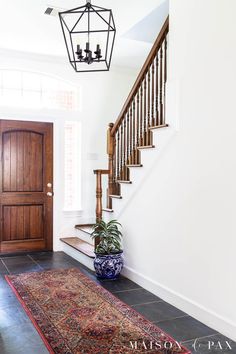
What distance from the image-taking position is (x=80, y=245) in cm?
550

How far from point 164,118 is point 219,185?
1.16 metres

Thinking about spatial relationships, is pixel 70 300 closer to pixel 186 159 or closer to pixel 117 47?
pixel 186 159

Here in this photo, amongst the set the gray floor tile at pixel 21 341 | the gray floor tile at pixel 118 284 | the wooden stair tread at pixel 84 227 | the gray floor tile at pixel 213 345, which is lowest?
the gray floor tile at pixel 213 345

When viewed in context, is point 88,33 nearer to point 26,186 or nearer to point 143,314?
point 143,314

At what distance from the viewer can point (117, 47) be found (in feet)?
17.8

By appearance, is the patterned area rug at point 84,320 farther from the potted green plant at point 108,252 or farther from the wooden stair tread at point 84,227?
the wooden stair tread at point 84,227

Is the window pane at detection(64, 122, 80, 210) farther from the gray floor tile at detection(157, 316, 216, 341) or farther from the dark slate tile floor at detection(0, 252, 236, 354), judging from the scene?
the gray floor tile at detection(157, 316, 216, 341)

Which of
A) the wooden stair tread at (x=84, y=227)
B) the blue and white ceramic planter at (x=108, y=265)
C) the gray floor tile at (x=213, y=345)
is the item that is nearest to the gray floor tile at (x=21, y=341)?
the gray floor tile at (x=213, y=345)

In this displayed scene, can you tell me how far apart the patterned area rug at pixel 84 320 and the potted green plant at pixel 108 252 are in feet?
0.73

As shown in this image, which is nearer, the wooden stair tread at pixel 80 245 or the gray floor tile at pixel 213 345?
the gray floor tile at pixel 213 345

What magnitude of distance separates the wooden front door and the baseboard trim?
2157 mm

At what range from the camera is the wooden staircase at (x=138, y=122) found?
3883mm

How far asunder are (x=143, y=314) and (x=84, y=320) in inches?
22.0

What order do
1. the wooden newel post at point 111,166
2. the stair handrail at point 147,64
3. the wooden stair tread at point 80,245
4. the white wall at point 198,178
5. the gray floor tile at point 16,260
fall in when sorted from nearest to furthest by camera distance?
the white wall at point 198,178, the stair handrail at point 147,64, the wooden newel post at point 111,166, the wooden stair tread at point 80,245, the gray floor tile at point 16,260
